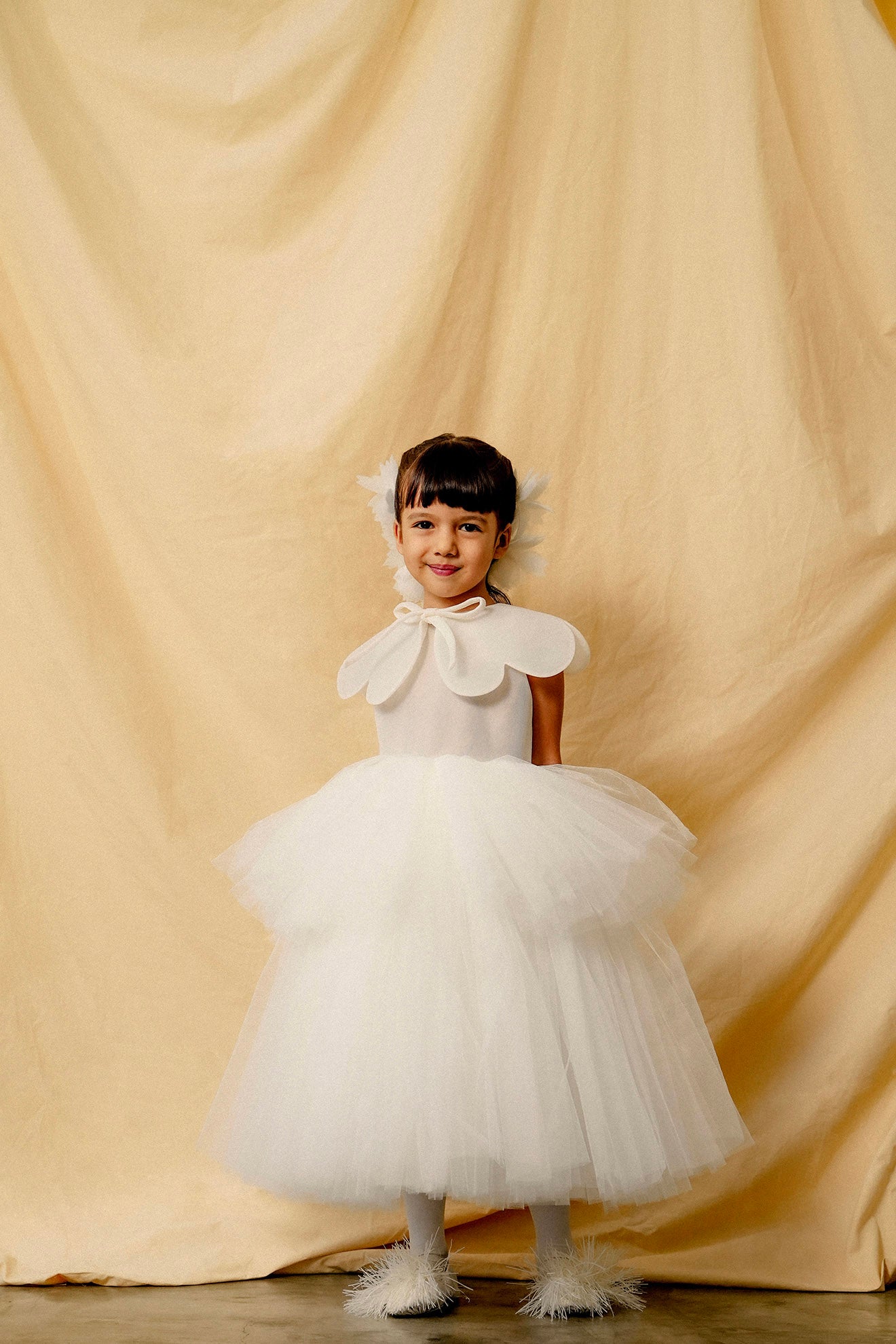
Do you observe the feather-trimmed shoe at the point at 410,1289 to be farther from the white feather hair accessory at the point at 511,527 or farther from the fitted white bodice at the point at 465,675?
the white feather hair accessory at the point at 511,527

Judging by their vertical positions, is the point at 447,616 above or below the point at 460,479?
below

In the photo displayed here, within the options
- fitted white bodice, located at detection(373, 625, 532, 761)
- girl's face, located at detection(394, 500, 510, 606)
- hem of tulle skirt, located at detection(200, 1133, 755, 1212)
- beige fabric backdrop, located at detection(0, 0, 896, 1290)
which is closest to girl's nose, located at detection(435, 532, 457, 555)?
girl's face, located at detection(394, 500, 510, 606)

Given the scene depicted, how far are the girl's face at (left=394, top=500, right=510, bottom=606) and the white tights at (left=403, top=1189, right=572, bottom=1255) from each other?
0.86 m

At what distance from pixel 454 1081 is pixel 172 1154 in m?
0.85

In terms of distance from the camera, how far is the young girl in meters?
1.44

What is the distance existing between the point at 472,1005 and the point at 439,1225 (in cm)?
40

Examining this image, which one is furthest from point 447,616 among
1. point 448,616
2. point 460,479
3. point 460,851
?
point 460,851

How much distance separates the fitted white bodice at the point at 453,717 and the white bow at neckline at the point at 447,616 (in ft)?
0.09

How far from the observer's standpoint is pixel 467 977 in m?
→ 1.51

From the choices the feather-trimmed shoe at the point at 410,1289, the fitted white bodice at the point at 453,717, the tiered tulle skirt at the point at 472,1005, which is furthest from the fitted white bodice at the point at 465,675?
the feather-trimmed shoe at the point at 410,1289

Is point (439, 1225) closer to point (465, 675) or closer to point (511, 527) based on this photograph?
point (465, 675)

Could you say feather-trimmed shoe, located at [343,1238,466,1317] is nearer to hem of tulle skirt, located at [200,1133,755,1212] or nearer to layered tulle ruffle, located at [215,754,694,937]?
hem of tulle skirt, located at [200,1133,755,1212]

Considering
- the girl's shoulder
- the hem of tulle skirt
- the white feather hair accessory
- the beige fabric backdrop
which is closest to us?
the hem of tulle skirt

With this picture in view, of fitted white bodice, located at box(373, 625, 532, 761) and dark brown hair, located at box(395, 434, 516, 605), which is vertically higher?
dark brown hair, located at box(395, 434, 516, 605)
